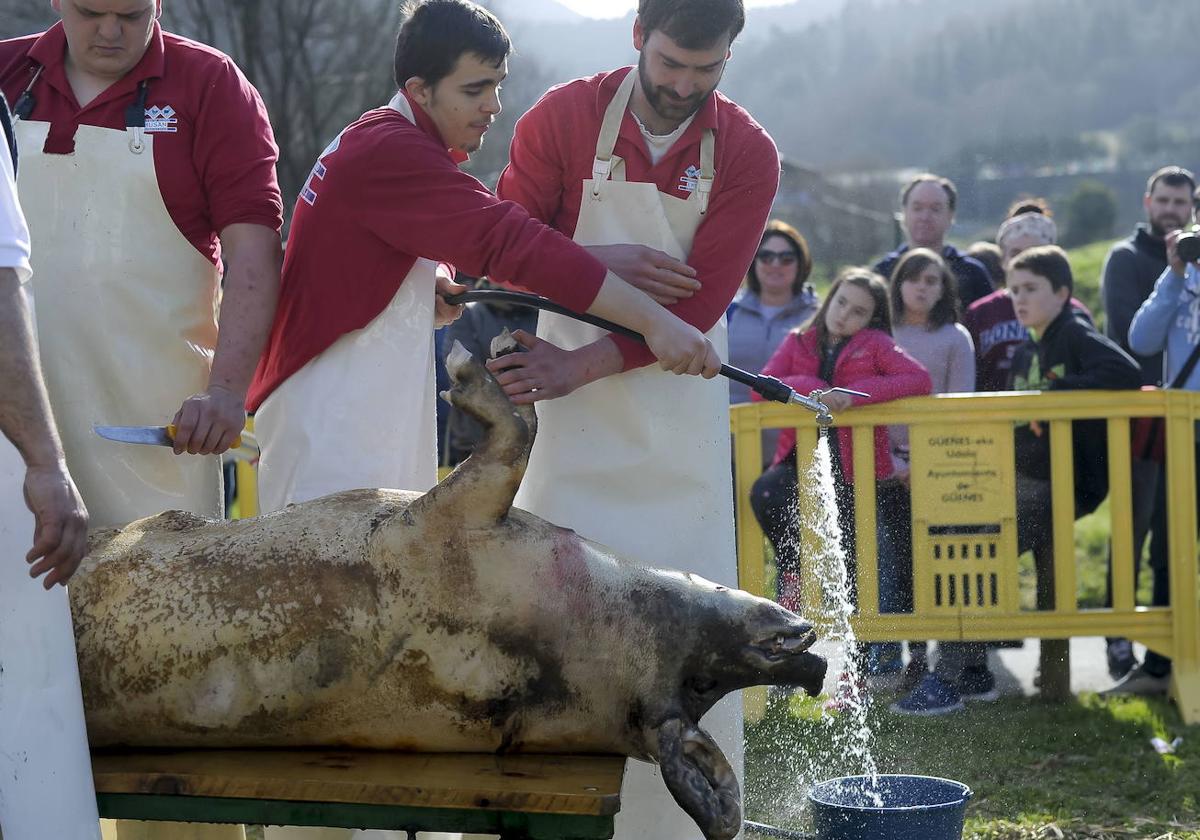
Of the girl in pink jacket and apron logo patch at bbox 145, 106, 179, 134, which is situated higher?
apron logo patch at bbox 145, 106, 179, 134

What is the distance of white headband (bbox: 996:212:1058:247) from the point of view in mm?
7754

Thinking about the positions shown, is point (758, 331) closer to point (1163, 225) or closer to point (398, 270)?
point (1163, 225)

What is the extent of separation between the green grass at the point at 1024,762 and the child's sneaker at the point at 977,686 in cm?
8

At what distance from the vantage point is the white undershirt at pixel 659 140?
139 inches

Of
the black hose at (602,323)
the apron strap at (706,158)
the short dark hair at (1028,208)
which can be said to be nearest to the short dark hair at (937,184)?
the short dark hair at (1028,208)

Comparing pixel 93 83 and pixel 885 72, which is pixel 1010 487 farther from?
pixel 885 72

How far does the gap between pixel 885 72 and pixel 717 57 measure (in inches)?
3580

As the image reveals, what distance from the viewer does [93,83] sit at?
331cm

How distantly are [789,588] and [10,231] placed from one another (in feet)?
13.6

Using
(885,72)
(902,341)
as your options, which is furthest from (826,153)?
(902,341)

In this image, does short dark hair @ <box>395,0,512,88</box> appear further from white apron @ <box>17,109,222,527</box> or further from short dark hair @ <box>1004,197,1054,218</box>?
short dark hair @ <box>1004,197,1054,218</box>

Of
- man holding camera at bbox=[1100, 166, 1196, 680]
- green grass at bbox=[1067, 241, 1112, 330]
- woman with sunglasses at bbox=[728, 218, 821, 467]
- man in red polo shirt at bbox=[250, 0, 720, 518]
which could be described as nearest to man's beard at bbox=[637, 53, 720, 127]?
man in red polo shirt at bbox=[250, 0, 720, 518]

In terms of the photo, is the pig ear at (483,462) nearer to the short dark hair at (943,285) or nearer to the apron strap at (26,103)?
the apron strap at (26,103)

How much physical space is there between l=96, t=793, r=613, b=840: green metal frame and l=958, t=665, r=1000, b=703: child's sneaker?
393 centimetres
